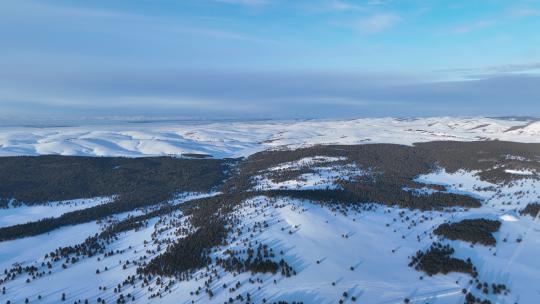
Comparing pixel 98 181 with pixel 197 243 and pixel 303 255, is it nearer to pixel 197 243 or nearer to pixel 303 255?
pixel 197 243

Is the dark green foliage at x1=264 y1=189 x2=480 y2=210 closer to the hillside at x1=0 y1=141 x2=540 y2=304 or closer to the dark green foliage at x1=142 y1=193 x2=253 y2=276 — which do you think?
the hillside at x1=0 y1=141 x2=540 y2=304

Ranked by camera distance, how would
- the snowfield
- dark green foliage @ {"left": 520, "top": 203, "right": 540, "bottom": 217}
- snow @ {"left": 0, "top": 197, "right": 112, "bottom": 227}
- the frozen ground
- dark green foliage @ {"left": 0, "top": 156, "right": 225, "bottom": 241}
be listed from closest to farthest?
1. the frozen ground
2. the snowfield
3. dark green foliage @ {"left": 520, "top": 203, "right": 540, "bottom": 217}
4. dark green foliage @ {"left": 0, "top": 156, "right": 225, "bottom": 241}
5. snow @ {"left": 0, "top": 197, "right": 112, "bottom": 227}

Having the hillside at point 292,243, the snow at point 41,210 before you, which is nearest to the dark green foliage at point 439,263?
the hillside at point 292,243

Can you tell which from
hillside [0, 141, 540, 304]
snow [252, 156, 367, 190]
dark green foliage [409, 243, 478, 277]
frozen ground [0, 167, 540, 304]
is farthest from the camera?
snow [252, 156, 367, 190]

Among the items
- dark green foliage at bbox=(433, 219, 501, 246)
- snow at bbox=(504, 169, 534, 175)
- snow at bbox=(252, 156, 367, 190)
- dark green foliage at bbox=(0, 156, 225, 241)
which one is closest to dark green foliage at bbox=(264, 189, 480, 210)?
snow at bbox=(252, 156, 367, 190)

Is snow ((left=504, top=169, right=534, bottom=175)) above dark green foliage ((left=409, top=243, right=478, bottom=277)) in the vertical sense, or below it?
above

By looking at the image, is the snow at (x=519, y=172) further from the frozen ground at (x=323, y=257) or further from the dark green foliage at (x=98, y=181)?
the dark green foliage at (x=98, y=181)

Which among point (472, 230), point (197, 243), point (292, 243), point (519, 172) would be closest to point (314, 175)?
point (519, 172)

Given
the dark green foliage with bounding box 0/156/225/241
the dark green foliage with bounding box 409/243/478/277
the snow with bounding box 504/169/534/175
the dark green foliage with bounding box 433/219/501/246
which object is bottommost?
the dark green foliage with bounding box 0/156/225/241
